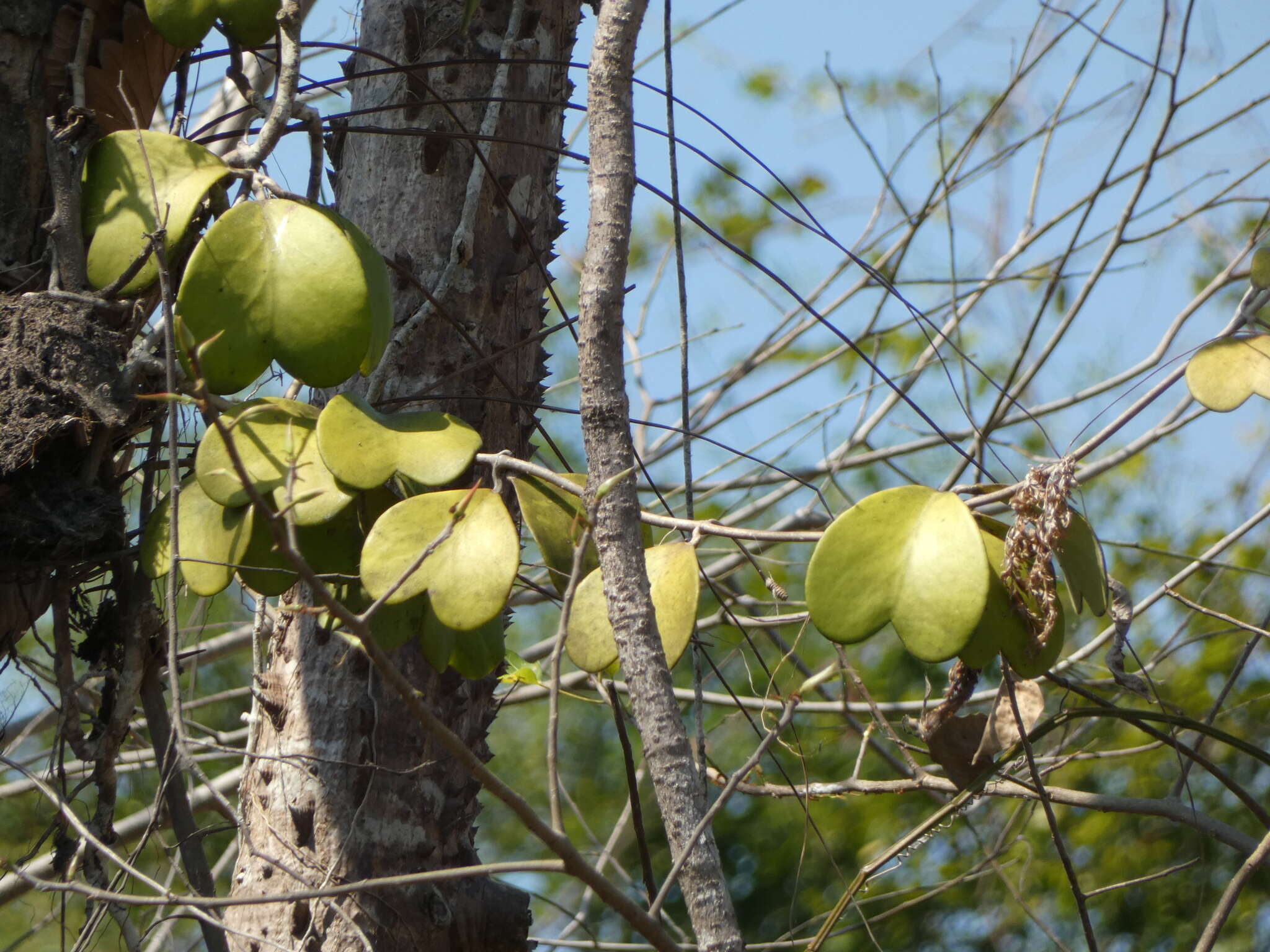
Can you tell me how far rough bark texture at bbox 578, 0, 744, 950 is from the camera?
51 centimetres

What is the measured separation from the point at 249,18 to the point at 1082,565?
0.64 meters

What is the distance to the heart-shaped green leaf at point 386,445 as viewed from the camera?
0.60 m

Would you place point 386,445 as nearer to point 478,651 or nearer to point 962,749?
point 478,651

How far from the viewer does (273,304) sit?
0.63 metres

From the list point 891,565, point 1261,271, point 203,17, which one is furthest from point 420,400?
point 1261,271

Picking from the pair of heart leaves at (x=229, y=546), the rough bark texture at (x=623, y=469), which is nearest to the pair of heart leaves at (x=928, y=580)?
the rough bark texture at (x=623, y=469)

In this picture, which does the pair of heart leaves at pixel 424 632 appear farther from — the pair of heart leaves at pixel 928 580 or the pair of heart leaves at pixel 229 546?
the pair of heart leaves at pixel 928 580

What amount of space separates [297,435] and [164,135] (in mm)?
236

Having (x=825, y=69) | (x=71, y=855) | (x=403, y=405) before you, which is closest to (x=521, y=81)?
(x=403, y=405)

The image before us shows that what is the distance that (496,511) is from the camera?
2.04 ft

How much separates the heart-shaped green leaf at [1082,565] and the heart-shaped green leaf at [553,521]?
275 millimetres

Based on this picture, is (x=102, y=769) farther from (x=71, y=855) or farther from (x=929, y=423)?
(x=929, y=423)

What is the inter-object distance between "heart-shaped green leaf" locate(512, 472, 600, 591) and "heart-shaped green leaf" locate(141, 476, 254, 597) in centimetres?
17

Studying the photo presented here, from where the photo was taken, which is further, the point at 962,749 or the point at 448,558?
the point at 962,749
